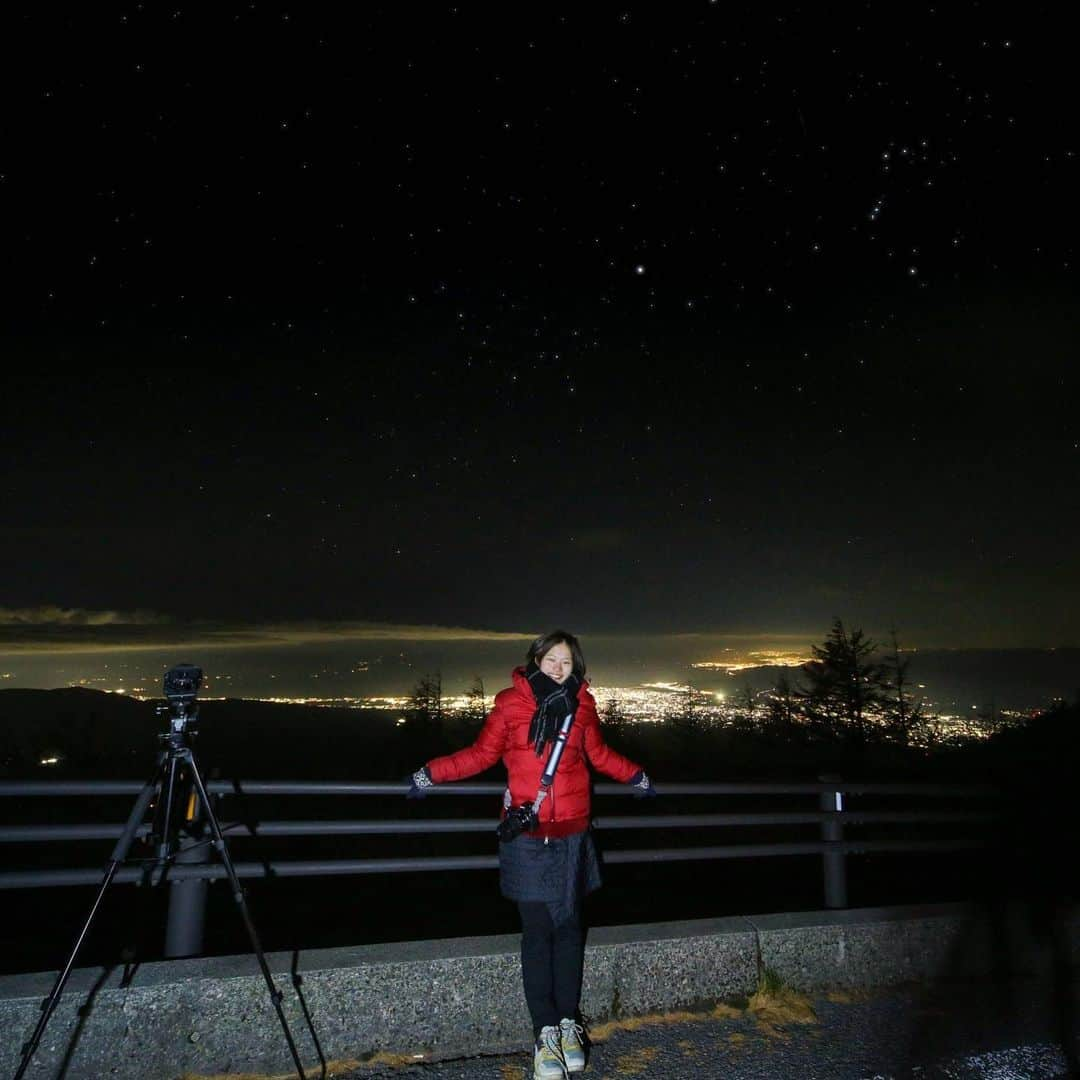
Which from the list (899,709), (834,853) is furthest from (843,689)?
(834,853)

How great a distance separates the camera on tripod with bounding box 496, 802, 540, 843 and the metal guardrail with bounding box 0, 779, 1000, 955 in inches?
20.6

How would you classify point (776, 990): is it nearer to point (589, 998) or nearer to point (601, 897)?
point (589, 998)

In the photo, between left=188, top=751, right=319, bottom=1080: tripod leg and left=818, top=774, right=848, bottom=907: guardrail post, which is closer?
left=188, top=751, right=319, bottom=1080: tripod leg

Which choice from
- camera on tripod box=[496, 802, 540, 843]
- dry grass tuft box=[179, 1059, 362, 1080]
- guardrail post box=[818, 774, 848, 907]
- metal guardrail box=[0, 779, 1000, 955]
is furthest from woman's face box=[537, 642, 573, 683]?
guardrail post box=[818, 774, 848, 907]

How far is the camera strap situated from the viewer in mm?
3535

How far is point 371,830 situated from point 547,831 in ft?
3.82

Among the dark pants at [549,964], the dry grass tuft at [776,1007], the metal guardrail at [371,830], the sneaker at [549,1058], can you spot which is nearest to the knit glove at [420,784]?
the metal guardrail at [371,830]

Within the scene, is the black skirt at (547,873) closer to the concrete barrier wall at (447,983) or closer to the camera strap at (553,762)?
the camera strap at (553,762)

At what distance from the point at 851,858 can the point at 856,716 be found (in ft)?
219

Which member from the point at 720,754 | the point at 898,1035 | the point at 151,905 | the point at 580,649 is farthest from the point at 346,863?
the point at 720,754

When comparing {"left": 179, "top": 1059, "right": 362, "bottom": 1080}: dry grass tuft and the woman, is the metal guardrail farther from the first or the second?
{"left": 179, "top": 1059, "right": 362, "bottom": 1080}: dry grass tuft

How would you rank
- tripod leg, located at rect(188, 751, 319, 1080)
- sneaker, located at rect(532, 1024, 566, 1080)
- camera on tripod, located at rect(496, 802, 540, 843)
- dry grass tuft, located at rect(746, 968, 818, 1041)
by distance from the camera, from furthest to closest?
1. dry grass tuft, located at rect(746, 968, 818, 1041)
2. camera on tripod, located at rect(496, 802, 540, 843)
3. sneaker, located at rect(532, 1024, 566, 1080)
4. tripod leg, located at rect(188, 751, 319, 1080)

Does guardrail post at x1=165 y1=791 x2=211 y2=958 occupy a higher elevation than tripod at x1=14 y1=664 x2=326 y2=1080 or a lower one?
lower

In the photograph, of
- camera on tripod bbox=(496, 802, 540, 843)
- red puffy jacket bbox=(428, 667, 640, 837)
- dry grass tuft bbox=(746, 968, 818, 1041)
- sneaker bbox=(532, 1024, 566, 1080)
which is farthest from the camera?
dry grass tuft bbox=(746, 968, 818, 1041)
